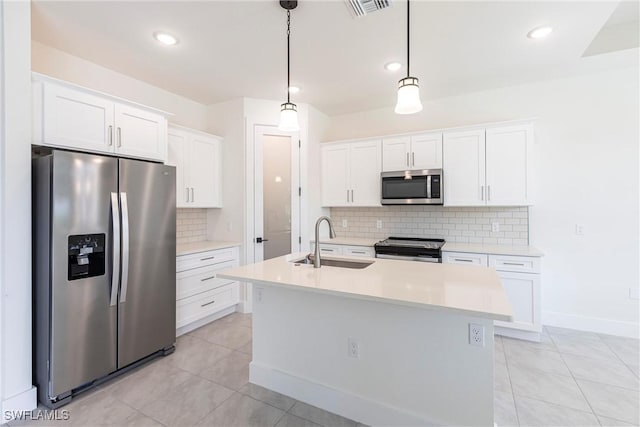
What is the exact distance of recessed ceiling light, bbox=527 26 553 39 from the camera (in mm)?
2428

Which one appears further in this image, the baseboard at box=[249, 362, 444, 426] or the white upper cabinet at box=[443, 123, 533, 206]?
the white upper cabinet at box=[443, 123, 533, 206]

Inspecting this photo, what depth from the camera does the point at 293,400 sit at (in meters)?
2.18

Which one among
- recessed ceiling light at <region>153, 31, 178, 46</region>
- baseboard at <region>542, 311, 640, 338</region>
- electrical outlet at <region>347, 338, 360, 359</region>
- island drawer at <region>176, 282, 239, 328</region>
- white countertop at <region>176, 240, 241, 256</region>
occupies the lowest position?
baseboard at <region>542, 311, 640, 338</region>

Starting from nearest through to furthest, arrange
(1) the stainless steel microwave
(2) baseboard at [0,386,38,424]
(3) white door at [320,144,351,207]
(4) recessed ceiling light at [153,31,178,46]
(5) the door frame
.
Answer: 1. (2) baseboard at [0,386,38,424]
2. (4) recessed ceiling light at [153,31,178,46]
3. (1) the stainless steel microwave
4. (5) the door frame
5. (3) white door at [320,144,351,207]

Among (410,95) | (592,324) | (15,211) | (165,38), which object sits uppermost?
(165,38)

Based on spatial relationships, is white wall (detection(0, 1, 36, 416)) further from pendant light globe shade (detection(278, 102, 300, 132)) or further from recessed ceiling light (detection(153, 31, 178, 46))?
pendant light globe shade (detection(278, 102, 300, 132))

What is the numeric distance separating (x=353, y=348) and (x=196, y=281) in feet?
6.94

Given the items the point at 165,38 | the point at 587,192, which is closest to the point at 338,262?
the point at 165,38

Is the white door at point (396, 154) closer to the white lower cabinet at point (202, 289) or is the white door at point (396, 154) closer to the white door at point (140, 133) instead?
the white lower cabinet at point (202, 289)

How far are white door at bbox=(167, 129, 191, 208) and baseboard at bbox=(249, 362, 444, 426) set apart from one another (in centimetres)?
209

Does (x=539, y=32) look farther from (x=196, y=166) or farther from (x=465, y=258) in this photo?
(x=196, y=166)

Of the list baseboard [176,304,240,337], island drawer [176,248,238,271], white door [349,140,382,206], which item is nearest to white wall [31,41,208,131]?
island drawer [176,248,238,271]

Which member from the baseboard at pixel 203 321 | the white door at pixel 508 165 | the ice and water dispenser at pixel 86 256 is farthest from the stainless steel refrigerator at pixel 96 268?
the white door at pixel 508 165

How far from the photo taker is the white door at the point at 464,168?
3.52 meters
